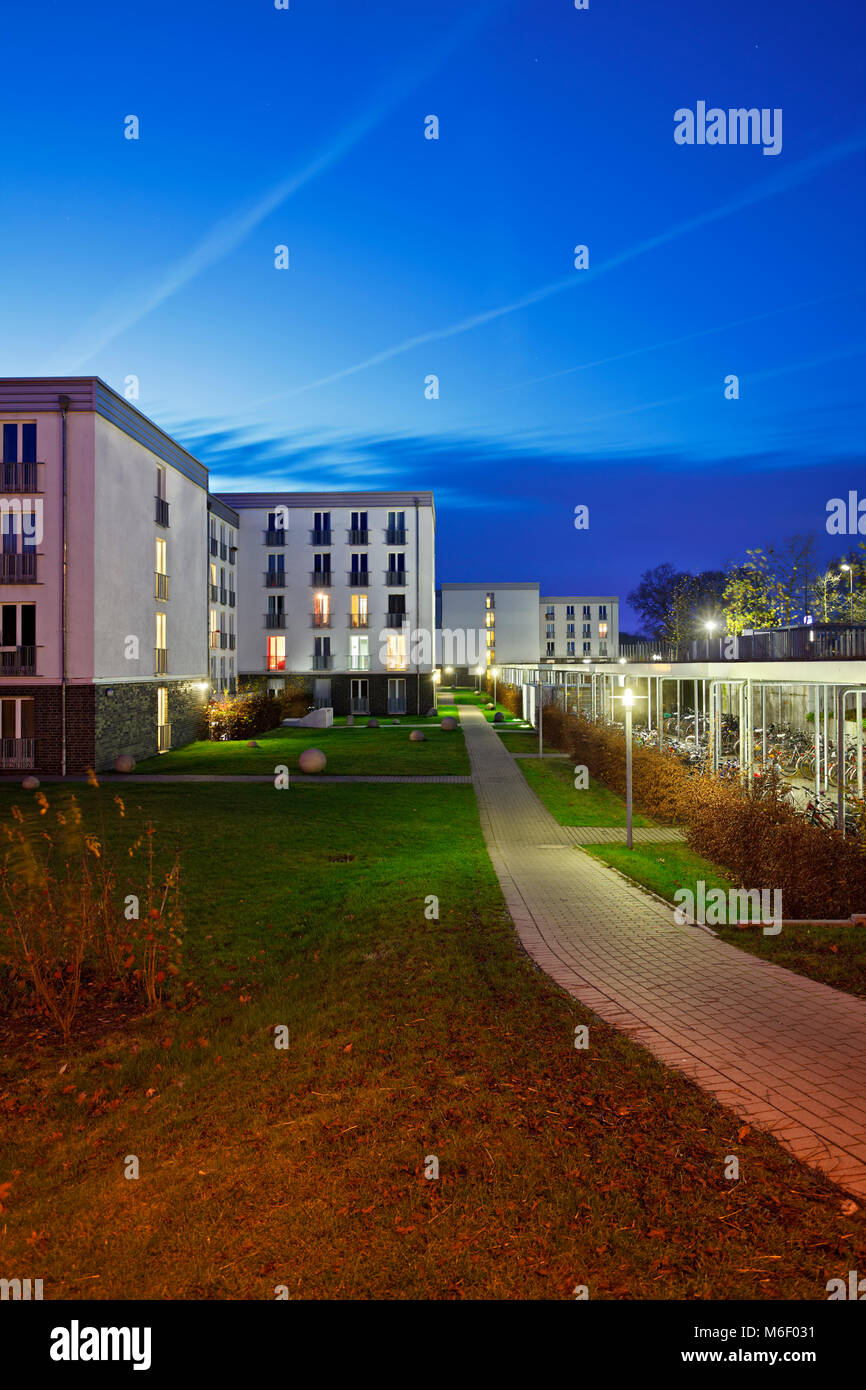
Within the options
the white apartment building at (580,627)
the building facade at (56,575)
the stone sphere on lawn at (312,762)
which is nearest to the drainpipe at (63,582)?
the building facade at (56,575)

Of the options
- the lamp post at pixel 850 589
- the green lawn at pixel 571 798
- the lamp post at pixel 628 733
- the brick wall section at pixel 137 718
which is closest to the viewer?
the lamp post at pixel 628 733

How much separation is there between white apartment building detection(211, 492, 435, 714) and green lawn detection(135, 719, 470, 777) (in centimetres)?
1262

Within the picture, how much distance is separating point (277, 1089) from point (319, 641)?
46.3 m

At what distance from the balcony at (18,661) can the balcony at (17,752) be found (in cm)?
188

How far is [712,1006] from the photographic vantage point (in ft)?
21.5

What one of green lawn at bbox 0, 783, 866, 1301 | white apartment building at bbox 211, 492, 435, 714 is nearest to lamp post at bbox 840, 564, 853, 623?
white apartment building at bbox 211, 492, 435, 714

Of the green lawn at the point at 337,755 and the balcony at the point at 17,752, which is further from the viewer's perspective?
the green lawn at the point at 337,755

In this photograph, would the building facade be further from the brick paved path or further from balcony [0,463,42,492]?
the brick paved path

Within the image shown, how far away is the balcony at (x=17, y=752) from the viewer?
76.8ft

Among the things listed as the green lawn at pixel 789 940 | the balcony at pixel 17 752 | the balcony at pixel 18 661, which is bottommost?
the green lawn at pixel 789 940

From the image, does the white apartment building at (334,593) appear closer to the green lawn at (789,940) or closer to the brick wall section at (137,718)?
the brick wall section at (137,718)

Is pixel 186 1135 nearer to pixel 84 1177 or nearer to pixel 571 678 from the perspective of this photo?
pixel 84 1177
